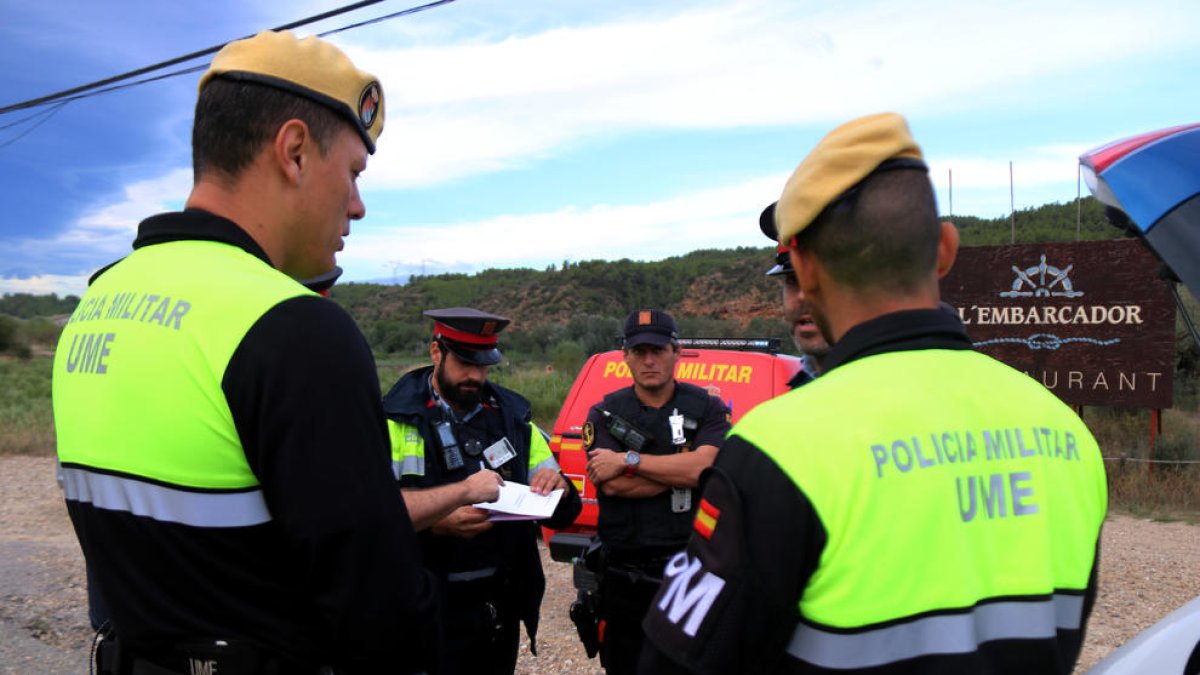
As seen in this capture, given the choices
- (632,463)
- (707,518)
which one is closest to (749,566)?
(707,518)

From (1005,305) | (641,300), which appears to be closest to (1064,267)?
(1005,305)

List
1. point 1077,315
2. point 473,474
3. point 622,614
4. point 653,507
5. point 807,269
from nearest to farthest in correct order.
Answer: point 807,269, point 473,474, point 622,614, point 653,507, point 1077,315

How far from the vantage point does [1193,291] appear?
1.92m

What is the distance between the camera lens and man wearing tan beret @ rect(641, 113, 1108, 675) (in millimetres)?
1204

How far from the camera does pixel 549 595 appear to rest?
22.6 feet

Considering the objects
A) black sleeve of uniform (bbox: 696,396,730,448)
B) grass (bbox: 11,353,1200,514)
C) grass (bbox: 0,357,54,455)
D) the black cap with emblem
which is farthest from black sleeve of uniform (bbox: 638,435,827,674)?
grass (bbox: 0,357,54,455)

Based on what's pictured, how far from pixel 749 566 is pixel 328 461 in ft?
2.19

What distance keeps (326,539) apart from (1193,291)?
1.90m

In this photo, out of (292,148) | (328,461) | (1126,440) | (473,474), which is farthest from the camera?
(1126,440)

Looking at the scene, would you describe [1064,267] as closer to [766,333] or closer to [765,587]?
[765,587]

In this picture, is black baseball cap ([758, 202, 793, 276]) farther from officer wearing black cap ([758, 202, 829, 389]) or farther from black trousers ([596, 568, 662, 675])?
black trousers ([596, 568, 662, 675])

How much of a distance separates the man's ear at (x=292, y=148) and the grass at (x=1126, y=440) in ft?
35.1

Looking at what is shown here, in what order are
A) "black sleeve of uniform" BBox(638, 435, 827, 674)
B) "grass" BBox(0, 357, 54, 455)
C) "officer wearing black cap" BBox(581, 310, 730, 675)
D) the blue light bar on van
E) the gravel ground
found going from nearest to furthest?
"black sleeve of uniform" BBox(638, 435, 827, 674) → "officer wearing black cap" BBox(581, 310, 730, 675) → the gravel ground → the blue light bar on van → "grass" BBox(0, 357, 54, 455)

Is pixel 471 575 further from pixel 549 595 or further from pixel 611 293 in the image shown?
pixel 611 293
